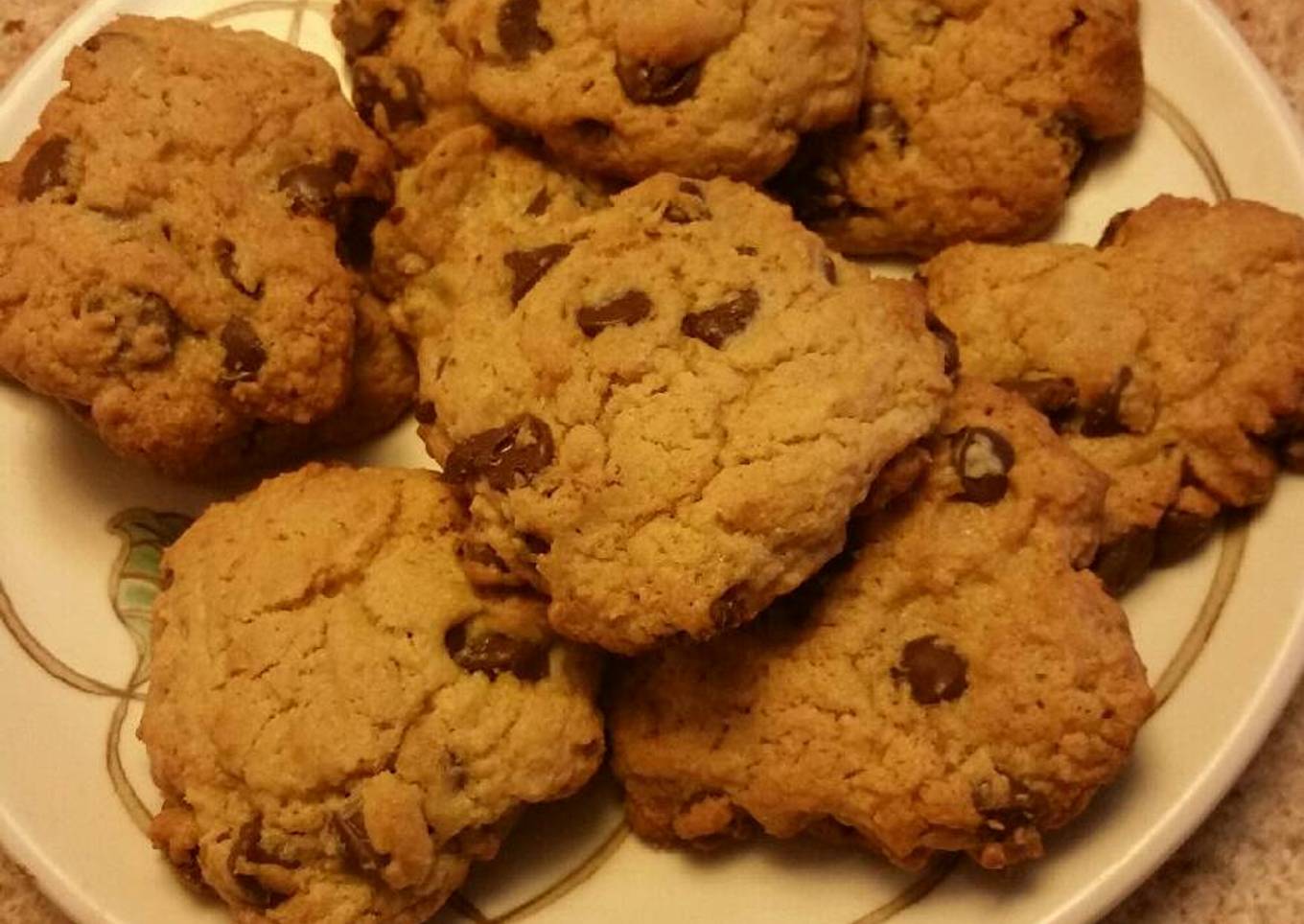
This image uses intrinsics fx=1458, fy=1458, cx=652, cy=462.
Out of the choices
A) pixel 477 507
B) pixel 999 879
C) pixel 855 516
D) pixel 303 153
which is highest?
pixel 303 153

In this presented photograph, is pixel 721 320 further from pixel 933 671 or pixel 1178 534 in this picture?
pixel 1178 534

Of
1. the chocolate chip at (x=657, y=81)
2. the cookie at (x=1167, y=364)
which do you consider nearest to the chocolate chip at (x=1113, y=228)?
the cookie at (x=1167, y=364)

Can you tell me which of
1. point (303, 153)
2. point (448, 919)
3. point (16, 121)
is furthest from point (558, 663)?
point (16, 121)

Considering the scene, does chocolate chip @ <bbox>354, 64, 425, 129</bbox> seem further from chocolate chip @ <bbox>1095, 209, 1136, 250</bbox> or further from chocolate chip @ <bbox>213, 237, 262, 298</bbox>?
chocolate chip @ <bbox>1095, 209, 1136, 250</bbox>

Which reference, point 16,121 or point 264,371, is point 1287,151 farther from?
point 16,121

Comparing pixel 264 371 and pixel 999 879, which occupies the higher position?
pixel 264 371

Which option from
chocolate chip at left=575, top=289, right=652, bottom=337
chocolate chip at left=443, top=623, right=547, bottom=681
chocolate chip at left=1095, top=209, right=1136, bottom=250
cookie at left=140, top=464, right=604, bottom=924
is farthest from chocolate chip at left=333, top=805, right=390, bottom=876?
chocolate chip at left=1095, top=209, right=1136, bottom=250

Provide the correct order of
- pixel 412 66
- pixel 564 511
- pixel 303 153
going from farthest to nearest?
pixel 412 66 < pixel 303 153 < pixel 564 511
